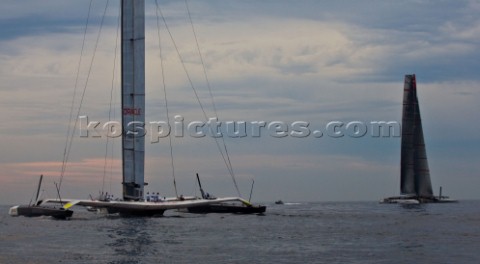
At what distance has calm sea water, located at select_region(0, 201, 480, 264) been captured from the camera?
4138 centimetres

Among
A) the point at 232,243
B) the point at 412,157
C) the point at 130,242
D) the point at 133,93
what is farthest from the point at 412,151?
the point at 130,242

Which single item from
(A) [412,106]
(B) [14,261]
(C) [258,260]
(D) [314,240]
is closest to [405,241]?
(D) [314,240]

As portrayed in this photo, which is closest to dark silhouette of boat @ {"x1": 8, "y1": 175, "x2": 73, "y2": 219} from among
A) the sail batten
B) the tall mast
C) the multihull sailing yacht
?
the multihull sailing yacht

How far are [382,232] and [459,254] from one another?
1617cm

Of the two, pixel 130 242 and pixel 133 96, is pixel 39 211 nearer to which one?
pixel 133 96

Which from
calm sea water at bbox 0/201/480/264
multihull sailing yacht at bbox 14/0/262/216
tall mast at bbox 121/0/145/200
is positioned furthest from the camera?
tall mast at bbox 121/0/145/200

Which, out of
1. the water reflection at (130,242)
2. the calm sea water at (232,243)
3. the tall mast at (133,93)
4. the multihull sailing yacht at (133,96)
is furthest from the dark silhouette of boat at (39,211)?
the water reflection at (130,242)

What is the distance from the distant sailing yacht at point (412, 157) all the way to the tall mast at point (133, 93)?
65.0 metres

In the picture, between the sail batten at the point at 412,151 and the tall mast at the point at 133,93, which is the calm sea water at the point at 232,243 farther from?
the sail batten at the point at 412,151

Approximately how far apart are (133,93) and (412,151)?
233ft

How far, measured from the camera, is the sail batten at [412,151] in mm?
132625

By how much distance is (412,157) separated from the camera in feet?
449

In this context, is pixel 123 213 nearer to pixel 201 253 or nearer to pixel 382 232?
pixel 382 232

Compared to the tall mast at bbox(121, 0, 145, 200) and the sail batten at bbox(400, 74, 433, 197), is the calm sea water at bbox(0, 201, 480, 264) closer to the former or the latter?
the tall mast at bbox(121, 0, 145, 200)
